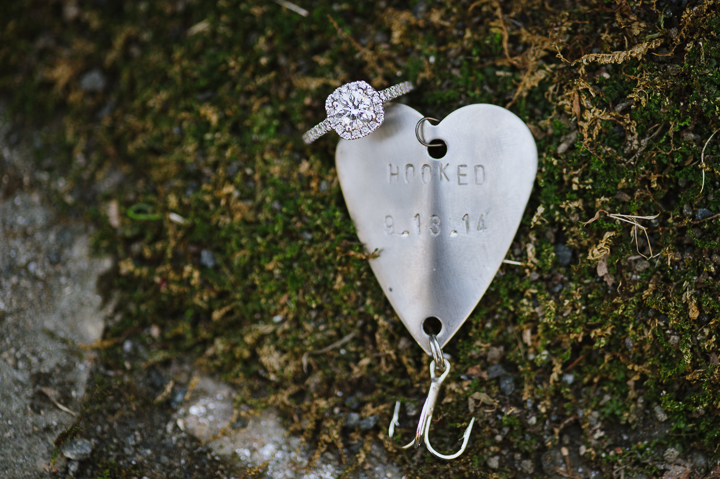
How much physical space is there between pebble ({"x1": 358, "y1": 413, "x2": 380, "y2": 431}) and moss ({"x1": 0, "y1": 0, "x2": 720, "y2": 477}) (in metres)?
0.05

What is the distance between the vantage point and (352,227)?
6.98 ft

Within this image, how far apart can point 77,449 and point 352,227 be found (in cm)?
144

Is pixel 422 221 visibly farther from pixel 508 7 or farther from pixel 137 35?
pixel 137 35

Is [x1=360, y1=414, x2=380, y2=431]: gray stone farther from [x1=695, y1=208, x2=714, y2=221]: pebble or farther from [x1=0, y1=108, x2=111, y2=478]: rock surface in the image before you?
[x1=695, y1=208, x2=714, y2=221]: pebble

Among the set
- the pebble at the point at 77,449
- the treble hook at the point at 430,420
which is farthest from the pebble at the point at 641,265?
the pebble at the point at 77,449

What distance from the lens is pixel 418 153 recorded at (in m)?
2.06

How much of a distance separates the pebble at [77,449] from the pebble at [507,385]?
1711 millimetres

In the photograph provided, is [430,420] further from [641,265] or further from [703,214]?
[703,214]

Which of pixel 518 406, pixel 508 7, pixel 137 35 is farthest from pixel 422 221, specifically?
pixel 137 35

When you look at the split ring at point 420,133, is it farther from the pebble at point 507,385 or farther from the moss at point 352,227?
the pebble at point 507,385

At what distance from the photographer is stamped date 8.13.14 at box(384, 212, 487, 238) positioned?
2.03m

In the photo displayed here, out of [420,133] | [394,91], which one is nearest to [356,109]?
[394,91]

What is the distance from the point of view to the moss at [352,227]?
1.95 metres


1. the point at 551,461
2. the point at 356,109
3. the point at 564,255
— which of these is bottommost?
the point at 551,461
